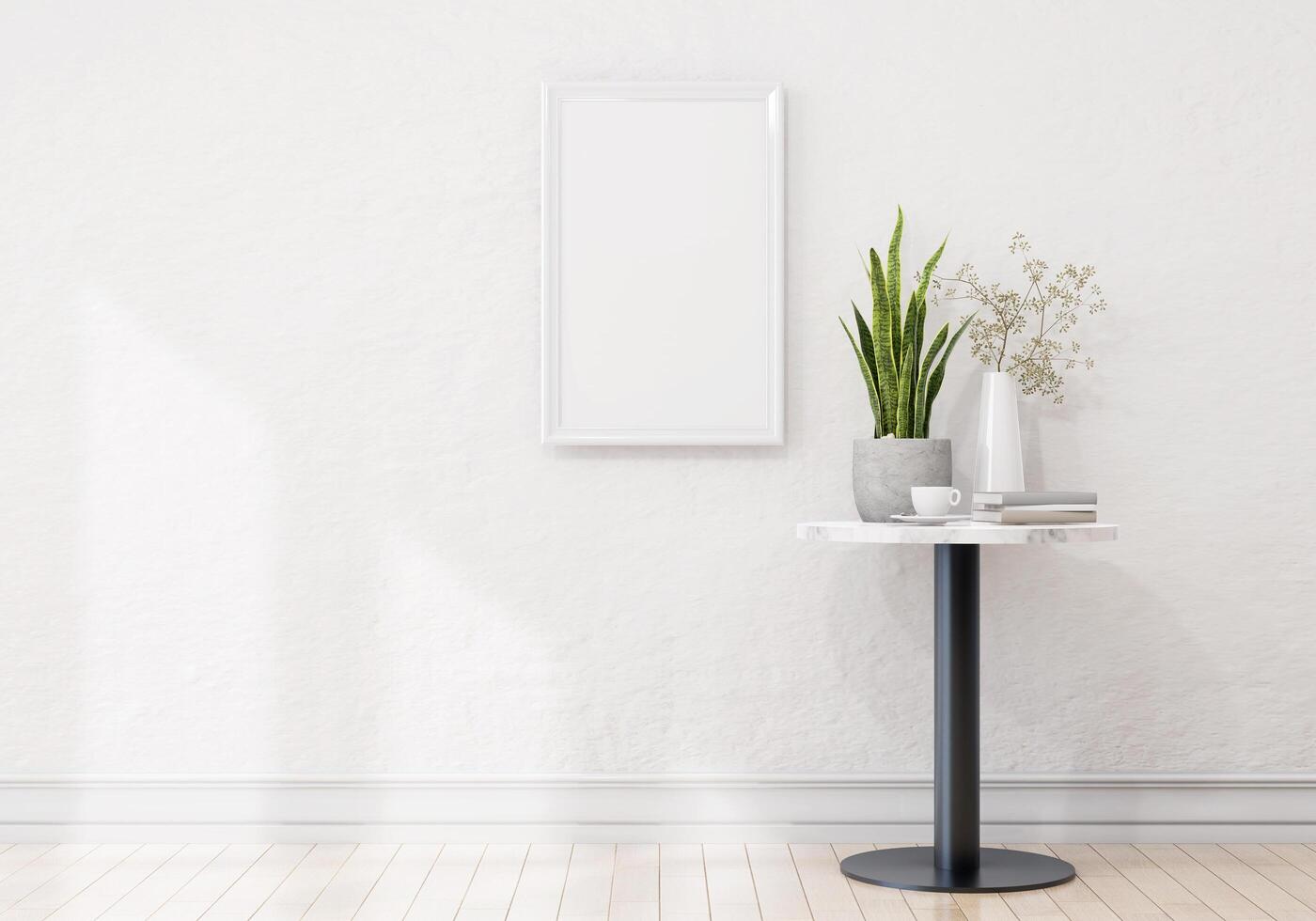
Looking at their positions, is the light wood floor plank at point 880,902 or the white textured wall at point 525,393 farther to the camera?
the white textured wall at point 525,393

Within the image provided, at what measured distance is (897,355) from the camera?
261 cm

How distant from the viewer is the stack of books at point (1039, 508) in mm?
2299

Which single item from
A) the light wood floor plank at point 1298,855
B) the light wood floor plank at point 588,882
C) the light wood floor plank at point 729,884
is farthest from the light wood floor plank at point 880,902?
the light wood floor plank at point 1298,855

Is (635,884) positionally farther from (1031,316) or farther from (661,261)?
(1031,316)

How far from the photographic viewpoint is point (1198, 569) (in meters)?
2.75

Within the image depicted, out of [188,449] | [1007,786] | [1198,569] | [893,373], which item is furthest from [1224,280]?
[188,449]

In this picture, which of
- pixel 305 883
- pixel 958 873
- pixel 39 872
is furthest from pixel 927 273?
pixel 39 872

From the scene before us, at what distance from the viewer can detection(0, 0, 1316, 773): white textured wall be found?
2.73 metres

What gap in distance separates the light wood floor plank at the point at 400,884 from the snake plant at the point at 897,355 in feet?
4.32

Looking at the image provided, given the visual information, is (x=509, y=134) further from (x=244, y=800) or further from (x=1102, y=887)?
(x=1102, y=887)

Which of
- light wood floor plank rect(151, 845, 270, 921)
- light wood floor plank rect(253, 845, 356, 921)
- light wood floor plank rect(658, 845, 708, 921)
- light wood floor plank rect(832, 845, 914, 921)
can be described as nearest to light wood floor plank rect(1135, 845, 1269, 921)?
light wood floor plank rect(832, 845, 914, 921)

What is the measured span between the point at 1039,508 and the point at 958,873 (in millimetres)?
730

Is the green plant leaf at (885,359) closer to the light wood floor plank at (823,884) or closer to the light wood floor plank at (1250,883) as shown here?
the light wood floor plank at (823,884)

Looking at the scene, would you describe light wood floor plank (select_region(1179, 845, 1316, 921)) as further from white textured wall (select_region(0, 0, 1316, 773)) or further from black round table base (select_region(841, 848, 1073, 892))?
black round table base (select_region(841, 848, 1073, 892))
